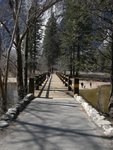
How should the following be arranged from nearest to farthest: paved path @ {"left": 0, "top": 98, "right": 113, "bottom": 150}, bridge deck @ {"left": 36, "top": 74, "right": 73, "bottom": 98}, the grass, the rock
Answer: paved path @ {"left": 0, "top": 98, "right": 113, "bottom": 150}
the rock
bridge deck @ {"left": 36, "top": 74, "right": 73, "bottom": 98}
the grass

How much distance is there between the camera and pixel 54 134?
314 inches

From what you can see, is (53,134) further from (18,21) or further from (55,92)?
(55,92)

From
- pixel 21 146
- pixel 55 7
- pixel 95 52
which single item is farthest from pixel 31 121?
pixel 95 52

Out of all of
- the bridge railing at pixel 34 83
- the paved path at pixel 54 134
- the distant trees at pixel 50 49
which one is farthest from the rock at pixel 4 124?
the distant trees at pixel 50 49

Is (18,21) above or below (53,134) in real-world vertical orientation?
above

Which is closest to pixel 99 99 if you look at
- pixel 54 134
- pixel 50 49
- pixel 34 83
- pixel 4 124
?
pixel 34 83

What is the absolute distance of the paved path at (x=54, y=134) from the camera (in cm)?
696

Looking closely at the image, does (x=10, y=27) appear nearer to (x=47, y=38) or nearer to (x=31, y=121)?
(x=31, y=121)

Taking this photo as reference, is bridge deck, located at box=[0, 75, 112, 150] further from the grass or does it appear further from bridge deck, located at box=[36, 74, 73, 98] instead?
the grass

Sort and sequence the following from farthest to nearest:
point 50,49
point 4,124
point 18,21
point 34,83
→ point 50,49, point 34,83, point 18,21, point 4,124

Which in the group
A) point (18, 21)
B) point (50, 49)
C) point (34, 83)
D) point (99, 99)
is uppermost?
point (50, 49)

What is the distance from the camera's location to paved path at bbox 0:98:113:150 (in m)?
6.96

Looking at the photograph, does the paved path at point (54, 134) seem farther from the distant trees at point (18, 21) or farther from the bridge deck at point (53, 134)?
the distant trees at point (18, 21)

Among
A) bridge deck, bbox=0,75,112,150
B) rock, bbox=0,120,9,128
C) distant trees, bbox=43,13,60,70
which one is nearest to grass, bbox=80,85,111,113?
bridge deck, bbox=0,75,112,150
